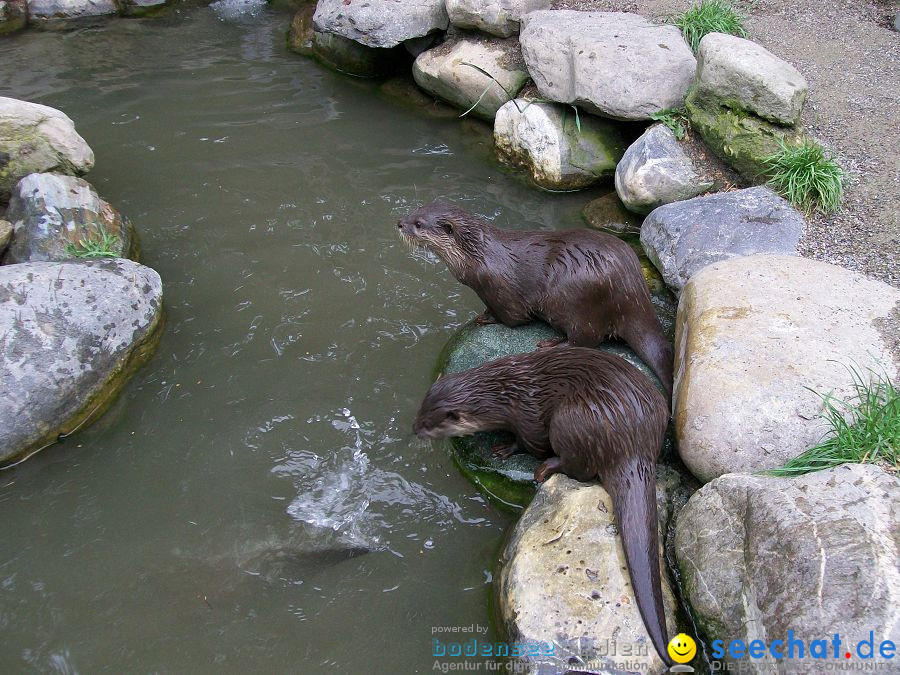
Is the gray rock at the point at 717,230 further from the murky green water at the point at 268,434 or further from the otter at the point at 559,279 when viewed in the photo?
the murky green water at the point at 268,434

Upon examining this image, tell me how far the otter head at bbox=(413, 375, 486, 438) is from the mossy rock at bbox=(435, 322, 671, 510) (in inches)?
6.7

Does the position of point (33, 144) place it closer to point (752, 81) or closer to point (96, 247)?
point (96, 247)

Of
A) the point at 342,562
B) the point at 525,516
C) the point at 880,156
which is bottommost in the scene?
the point at 342,562

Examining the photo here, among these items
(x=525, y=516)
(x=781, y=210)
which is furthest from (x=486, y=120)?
(x=525, y=516)

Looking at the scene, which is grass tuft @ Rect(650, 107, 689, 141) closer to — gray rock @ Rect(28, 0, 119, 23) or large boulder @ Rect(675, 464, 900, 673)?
large boulder @ Rect(675, 464, 900, 673)

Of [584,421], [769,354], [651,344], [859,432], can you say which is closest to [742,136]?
[651,344]

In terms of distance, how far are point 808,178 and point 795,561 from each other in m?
2.44

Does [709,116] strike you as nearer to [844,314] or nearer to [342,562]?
[844,314]

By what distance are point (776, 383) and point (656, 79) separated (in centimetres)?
251

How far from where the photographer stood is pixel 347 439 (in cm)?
316

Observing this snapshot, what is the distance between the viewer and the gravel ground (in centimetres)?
350

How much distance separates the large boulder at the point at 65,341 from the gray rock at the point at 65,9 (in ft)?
15.7

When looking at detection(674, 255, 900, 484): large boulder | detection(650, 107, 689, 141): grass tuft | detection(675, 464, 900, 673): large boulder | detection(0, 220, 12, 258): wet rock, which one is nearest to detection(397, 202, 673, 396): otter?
detection(674, 255, 900, 484): large boulder

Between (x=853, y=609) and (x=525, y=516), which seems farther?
(x=525, y=516)
